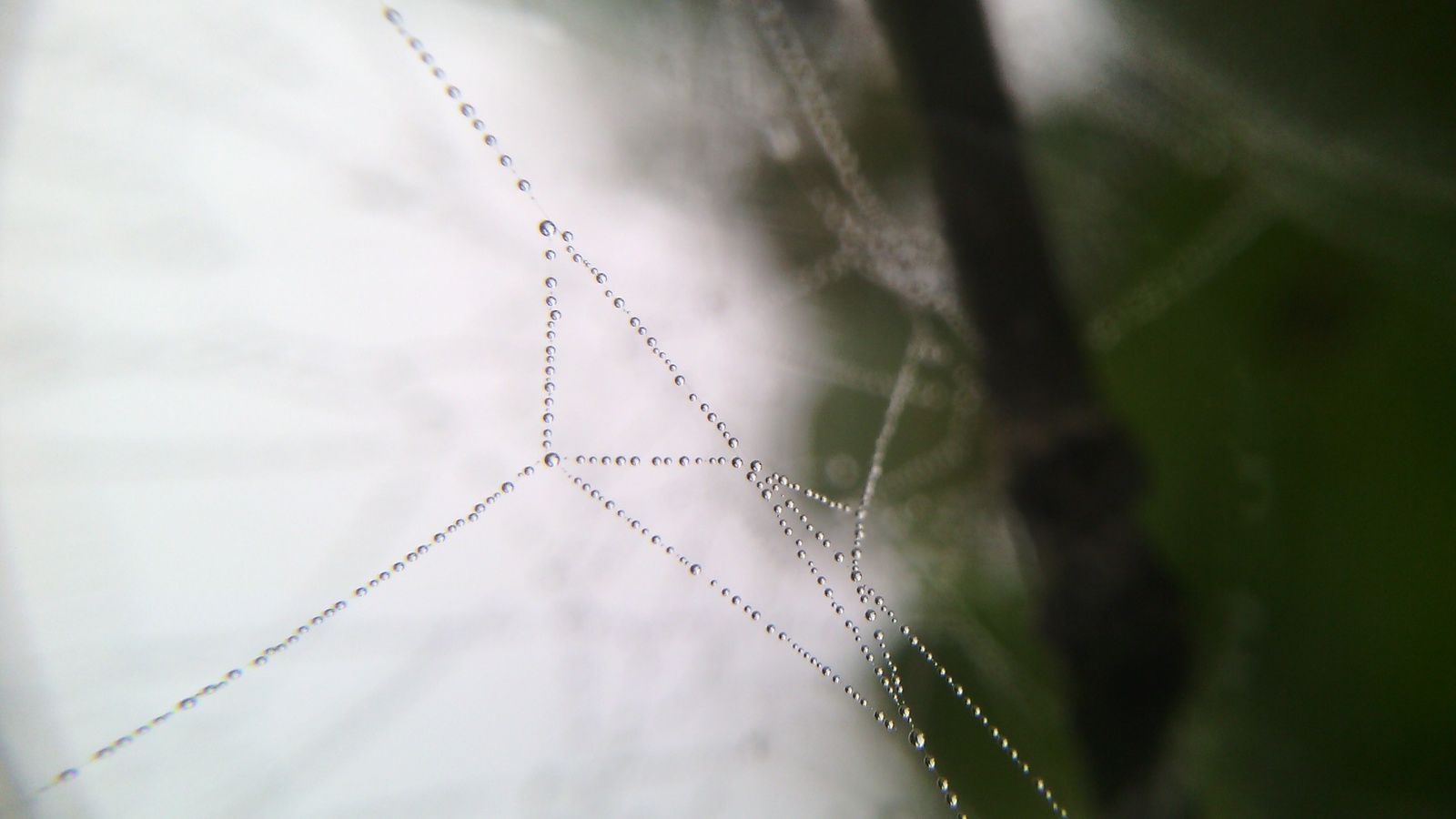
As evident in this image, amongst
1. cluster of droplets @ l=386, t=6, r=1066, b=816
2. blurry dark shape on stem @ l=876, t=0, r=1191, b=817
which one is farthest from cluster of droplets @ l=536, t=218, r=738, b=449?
blurry dark shape on stem @ l=876, t=0, r=1191, b=817

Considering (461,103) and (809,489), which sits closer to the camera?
(461,103)

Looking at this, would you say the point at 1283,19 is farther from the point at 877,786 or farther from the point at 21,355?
the point at 21,355

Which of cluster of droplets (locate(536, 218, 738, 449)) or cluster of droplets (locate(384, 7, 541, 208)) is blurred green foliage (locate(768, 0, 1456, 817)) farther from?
cluster of droplets (locate(384, 7, 541, 208))

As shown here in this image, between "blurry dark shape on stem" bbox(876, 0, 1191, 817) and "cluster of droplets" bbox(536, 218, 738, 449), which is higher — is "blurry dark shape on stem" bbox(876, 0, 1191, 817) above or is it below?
below

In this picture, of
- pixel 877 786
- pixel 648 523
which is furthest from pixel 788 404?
pixel 877 786

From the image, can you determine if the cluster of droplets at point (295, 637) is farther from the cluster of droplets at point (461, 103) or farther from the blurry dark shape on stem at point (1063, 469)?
the blurry dark shape on stem at point (1063, 469)

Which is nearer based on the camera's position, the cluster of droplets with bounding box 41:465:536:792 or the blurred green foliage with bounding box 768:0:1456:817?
the cluster of droplets with bounding box 41:465:536:792

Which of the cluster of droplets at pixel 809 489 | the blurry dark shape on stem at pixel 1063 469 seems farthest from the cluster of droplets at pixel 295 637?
the blurry dark shape on stem at pixel 1063 469

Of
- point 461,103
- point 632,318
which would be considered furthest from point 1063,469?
point 461,103

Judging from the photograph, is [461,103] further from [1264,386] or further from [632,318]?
[1264,386]
